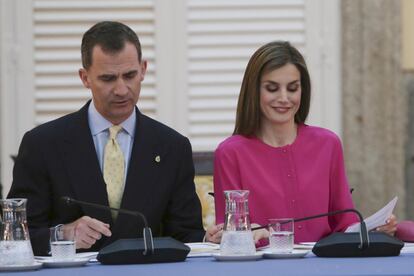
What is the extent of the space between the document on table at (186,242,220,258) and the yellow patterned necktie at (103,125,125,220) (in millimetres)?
321

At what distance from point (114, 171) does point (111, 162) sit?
0.10 feet

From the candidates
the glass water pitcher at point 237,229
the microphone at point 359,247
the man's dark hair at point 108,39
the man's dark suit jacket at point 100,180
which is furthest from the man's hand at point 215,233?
the man's dark hair at point 108,39

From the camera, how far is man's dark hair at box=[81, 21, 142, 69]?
4148 millimetres

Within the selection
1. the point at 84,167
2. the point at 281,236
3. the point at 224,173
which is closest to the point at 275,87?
the point at 224,173

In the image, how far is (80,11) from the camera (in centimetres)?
611

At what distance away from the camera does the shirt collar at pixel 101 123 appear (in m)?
4.20

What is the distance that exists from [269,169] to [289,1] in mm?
2090

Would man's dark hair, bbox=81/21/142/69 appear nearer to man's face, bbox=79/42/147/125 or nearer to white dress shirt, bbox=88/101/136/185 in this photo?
man's face, bbox=79/42/147/125

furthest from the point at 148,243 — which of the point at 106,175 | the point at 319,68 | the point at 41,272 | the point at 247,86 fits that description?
the point at 319,68

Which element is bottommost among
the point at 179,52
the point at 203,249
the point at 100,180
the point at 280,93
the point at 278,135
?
the point at 203,249

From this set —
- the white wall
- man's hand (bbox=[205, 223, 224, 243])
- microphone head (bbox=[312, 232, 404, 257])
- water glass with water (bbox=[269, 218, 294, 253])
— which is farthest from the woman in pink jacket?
the white wall

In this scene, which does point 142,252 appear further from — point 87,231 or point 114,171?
point 114,171

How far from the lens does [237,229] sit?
3490 millimetres

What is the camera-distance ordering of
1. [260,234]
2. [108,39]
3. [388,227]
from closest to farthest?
[260,234] < [388,227] < [108,39]
